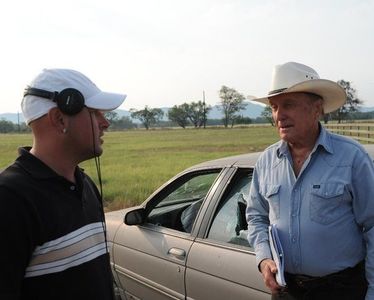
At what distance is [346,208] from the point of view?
2275 mm

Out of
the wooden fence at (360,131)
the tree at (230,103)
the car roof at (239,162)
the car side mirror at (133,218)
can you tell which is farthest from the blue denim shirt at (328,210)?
the tree at (230,103)

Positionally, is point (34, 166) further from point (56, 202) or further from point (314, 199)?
point (314, 199)

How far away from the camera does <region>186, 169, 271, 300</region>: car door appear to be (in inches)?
113

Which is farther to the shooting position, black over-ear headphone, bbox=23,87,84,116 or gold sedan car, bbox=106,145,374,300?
gold sedan car, bbox=106,145,374,300

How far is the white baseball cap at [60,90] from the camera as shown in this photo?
186 centimetres

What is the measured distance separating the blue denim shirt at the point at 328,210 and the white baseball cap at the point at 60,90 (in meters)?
0.99

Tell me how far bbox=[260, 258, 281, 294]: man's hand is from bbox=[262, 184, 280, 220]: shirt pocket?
228 millimetres

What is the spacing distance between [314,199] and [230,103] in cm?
12753

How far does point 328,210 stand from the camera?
2273mm

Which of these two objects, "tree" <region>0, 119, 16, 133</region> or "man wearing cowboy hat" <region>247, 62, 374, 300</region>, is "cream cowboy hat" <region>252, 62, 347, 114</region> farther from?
"tree" <region>0, 119, 16, 133</region>

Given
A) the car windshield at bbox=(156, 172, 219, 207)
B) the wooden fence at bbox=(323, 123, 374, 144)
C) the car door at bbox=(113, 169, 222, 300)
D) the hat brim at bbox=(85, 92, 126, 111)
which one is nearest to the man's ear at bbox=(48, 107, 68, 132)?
the hat brim at bbox=(85, 92, 126, 111)

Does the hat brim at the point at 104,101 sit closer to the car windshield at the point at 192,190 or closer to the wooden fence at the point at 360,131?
the car windshield at the point at 192,190

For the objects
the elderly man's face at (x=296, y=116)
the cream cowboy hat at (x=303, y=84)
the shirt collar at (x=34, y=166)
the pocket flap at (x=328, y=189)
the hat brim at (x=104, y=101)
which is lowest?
the pocket flap at (x=328, y=189)

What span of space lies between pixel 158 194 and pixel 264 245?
1692mm
